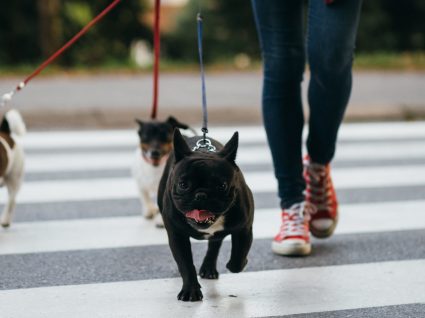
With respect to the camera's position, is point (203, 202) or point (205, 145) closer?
point (203, 202)

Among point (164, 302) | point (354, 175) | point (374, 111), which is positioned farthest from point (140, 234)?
point (374, 111)

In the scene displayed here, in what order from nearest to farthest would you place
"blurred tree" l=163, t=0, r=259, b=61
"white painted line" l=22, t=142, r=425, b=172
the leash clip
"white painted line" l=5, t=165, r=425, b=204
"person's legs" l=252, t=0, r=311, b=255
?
the leash clip → "person's legs" l=252, t=0, r=311, b=255 → "white painted line" l=5, t=165, r=425, b=204 → "white painted line" l=22, t=142, r=425, b=172 → "blurred tree" l=163, t=0, r=259, b=61

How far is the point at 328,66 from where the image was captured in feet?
11.8

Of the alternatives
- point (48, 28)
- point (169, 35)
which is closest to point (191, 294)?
point (48, 28)

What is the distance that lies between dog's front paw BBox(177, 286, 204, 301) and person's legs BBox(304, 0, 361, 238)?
1096 mm

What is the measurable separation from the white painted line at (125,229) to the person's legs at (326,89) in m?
0.28

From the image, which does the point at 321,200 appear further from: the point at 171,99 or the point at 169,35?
the point at 169,35

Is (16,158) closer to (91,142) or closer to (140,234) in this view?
(140,234)

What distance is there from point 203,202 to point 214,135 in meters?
4.89

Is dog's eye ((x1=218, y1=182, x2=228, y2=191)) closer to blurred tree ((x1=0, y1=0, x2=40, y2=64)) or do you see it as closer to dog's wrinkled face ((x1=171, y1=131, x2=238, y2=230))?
dog's wrinkled face ((x1=171, y1=131, x2=238, y2=230))

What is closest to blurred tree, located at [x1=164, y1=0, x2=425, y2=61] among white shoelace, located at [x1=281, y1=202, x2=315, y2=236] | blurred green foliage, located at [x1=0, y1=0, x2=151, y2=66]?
blurred green foliage, located at [x1=0, y1=0, x2=151, y2=66]

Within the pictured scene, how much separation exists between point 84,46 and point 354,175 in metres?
17.3

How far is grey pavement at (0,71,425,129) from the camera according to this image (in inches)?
330

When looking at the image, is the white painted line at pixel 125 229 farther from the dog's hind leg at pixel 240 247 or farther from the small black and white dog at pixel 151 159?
the dog's hind leg at pixel 240 247
